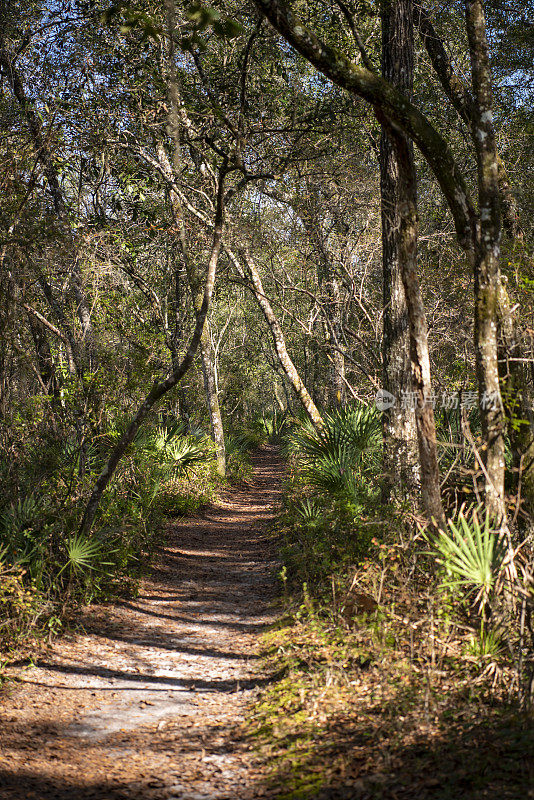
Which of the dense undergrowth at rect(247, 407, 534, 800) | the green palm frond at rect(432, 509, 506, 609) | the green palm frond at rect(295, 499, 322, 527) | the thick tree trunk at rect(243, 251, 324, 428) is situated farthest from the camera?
the thick tree trunk at rect(243, 251, 324, 428)

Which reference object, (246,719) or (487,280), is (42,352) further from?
(487,280)

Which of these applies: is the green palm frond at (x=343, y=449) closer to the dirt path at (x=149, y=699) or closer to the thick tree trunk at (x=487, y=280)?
the dirt path at (x=149, y=699)

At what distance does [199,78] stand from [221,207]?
407 centimetres

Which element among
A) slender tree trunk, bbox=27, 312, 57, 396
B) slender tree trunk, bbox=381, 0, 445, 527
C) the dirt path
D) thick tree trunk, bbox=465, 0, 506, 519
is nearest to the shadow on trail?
the dirt path

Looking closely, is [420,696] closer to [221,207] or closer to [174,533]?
[221,207]

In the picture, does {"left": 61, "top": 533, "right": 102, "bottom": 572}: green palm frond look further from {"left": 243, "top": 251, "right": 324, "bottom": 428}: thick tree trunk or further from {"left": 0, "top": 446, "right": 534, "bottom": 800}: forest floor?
{"left": 243, "top": 251, "right": 324, "bottom": 428}: thick tree trunk

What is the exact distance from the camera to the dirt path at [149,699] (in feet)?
12.5

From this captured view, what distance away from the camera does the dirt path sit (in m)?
3.80

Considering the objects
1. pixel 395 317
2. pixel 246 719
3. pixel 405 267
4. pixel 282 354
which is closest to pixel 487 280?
pixel 405 267

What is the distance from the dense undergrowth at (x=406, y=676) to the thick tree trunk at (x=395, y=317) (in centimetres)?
104

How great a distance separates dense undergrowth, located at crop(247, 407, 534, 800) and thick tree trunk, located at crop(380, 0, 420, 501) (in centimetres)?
104

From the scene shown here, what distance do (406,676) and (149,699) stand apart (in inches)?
82.2

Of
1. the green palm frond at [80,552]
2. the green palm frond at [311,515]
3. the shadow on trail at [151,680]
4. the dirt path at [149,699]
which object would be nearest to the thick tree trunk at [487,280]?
the shadow on trail at [151,680]

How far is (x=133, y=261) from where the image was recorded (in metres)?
12.0
